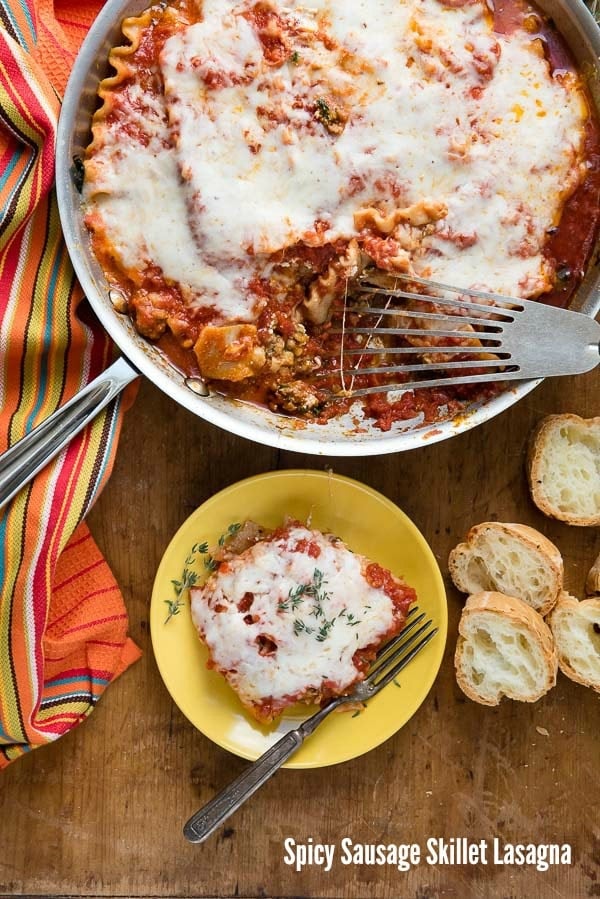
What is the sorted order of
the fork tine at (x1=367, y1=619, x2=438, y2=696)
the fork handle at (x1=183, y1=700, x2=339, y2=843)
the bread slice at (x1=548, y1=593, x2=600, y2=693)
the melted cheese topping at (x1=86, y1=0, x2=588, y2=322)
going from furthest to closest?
the bread slice at (x1=548, y1=593, x2=600, y2=693), the fork tine at (x1=367, y1=619, x2=438, y2=696), the fork handle at (x1=183, y1=700, x2=339, y2=843), the melted cheese topping at (x1=86, y1=0, x2=588, y2=322)

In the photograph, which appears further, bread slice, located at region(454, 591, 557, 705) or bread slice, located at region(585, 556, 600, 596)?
bread slice, located at region(585, 556, 600, 596)

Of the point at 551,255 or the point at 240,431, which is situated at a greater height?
the point at 551,255

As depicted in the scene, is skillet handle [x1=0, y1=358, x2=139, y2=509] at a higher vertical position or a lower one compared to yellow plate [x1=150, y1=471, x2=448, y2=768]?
higher

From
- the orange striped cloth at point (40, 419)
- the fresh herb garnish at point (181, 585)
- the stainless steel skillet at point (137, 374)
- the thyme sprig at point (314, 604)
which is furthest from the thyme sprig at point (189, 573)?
the stainless steel skillet at point (137, 374)

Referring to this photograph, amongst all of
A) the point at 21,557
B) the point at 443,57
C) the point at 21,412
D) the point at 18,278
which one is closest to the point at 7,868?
the point at 21,557

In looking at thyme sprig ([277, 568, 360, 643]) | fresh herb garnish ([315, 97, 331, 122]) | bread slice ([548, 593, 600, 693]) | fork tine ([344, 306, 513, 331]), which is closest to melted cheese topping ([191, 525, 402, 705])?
thyme sprig ([277, 568, 360, 643])

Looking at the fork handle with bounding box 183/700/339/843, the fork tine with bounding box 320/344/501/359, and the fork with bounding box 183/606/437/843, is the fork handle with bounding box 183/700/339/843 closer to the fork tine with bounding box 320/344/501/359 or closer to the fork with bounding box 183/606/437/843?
the fork with bounding box 183/606/437/843

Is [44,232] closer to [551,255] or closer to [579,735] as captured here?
[551,255]
